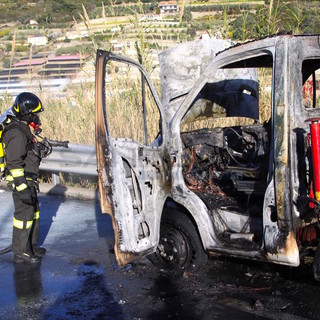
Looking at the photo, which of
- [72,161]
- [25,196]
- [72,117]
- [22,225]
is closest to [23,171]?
[25,196]

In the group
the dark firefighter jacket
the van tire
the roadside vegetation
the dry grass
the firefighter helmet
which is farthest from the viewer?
the dry grass

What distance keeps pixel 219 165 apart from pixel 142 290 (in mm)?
1571

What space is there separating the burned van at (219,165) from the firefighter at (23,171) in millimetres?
1340

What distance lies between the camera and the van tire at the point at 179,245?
511 cm

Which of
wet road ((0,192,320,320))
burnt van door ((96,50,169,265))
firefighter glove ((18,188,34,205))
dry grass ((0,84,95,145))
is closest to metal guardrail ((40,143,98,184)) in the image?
dry grass ((0,84,95,145))

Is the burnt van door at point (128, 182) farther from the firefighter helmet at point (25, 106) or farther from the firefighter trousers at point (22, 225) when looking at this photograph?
the firefighter trousers at point (22, 225)

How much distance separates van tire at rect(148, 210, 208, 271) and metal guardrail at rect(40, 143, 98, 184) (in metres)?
3.15

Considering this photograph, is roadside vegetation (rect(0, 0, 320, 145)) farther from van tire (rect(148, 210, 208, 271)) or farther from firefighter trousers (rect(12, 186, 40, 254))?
van tire (rect(148, 210, 208, 271))

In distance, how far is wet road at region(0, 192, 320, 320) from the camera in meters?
4.43

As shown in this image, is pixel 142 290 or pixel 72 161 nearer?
pixel 142 290

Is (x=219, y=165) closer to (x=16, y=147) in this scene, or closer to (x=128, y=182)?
(x=128, y=182)

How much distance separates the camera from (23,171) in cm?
576

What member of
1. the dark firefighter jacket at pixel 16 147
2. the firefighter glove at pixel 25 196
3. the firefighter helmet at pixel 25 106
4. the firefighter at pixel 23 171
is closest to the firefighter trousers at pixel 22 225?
the firefighter at pixel 23 171

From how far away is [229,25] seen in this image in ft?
31.2
